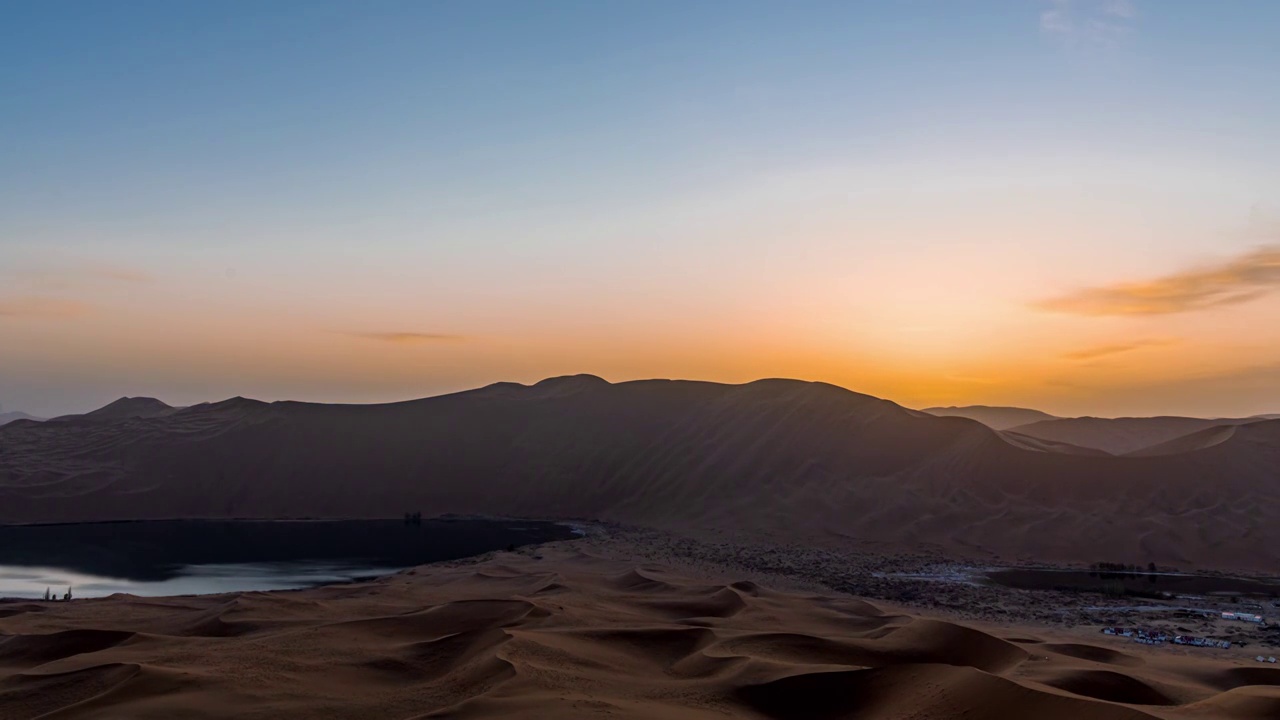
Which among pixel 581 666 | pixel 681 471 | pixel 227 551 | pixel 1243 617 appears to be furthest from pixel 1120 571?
pixel 227 551

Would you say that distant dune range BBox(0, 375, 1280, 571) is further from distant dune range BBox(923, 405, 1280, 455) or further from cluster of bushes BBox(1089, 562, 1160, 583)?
distant dune range BBox(923, 405, 1280, 455)

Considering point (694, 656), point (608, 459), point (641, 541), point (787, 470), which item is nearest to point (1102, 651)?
point (694, 656)

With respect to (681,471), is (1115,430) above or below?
above

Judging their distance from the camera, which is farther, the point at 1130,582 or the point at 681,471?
the point at 681,471

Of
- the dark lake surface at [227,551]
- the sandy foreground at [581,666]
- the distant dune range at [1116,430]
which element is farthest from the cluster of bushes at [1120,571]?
the distant dune range at [1116,430]

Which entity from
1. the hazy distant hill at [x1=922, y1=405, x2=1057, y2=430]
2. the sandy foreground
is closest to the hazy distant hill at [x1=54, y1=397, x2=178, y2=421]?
the sandy foreground

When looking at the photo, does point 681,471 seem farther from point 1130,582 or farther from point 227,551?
point 1130,582

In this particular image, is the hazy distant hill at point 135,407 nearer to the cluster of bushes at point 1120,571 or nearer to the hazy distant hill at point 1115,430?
the cluster of bushes at point 1120,571
